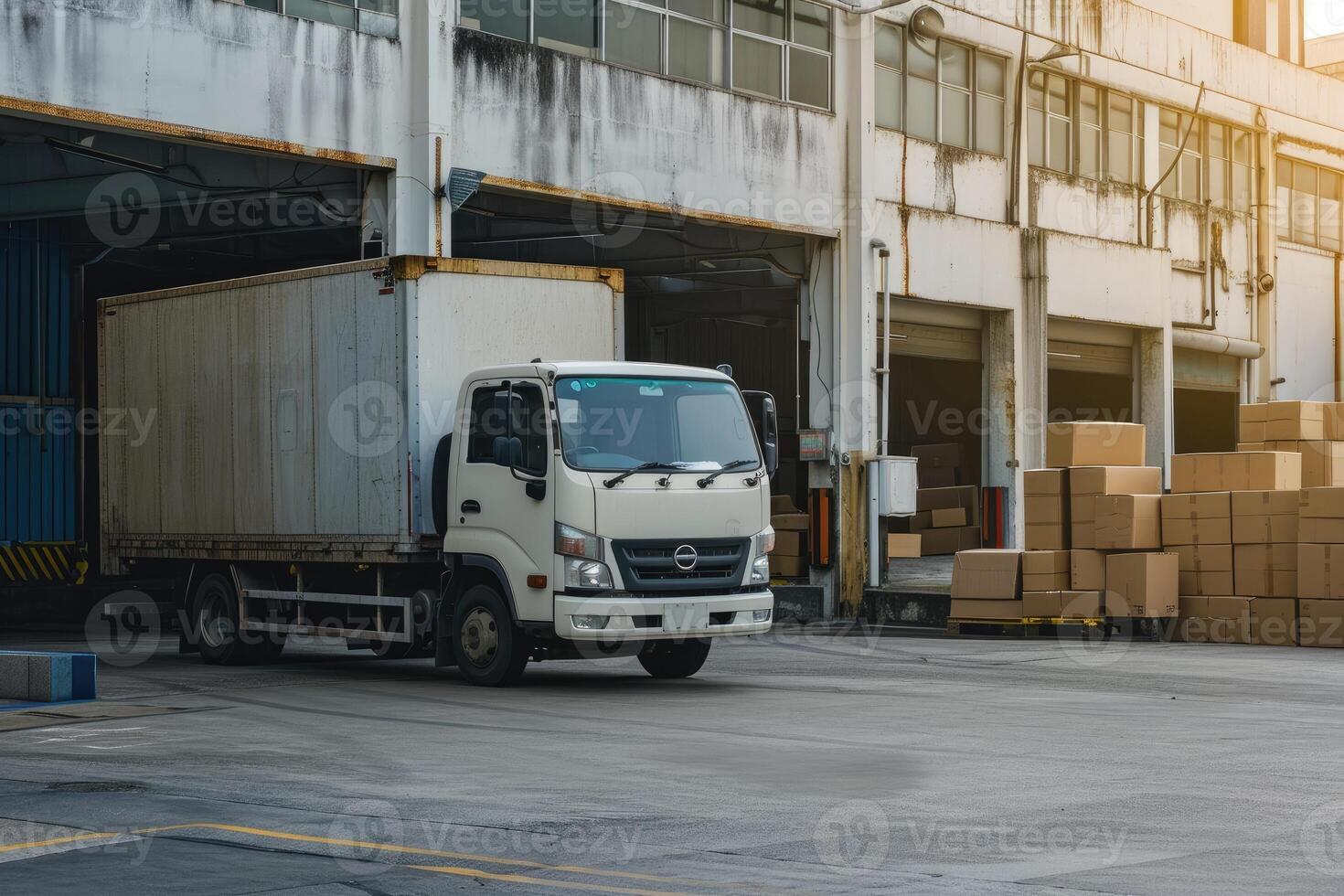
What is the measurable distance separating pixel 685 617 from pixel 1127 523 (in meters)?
8.79

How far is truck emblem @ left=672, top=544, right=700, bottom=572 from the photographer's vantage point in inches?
532

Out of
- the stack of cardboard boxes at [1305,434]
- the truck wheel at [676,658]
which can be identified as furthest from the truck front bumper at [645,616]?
the stack of cardboard boxes at [1305,434]

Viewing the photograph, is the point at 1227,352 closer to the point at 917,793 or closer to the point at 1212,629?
the point at 1212,629

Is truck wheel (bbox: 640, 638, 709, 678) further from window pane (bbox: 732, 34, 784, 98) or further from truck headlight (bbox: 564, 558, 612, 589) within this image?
window pane (bbox: 732, 34, 784, 98)

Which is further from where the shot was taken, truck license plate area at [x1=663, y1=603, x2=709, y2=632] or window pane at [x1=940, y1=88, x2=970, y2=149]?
window pane at [x1=940, y1=88, x2=970, y2=149]

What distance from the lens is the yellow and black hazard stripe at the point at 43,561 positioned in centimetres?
2667

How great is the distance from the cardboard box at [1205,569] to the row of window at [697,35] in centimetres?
A: 831

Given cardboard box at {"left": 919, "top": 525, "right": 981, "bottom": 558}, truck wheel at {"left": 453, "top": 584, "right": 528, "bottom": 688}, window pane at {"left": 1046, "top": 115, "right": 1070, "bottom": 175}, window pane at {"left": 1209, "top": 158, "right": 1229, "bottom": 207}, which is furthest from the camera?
window pane at {"left": 1209, "top": 158, "right": 1229, "bottom": 207}

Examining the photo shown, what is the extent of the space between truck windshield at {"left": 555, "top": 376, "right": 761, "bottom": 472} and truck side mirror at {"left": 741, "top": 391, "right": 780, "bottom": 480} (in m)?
0.18

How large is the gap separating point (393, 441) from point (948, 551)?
17166mm

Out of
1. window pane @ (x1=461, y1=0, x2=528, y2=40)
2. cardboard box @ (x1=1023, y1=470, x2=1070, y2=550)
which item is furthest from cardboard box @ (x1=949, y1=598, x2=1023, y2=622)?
window pane @ (x1=461, y1=0, x2=528, y2=40)

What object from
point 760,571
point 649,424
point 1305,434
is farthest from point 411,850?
point 1305,434

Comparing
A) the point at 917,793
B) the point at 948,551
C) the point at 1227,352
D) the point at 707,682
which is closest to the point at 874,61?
the point at 948,551

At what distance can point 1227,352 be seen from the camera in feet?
110
